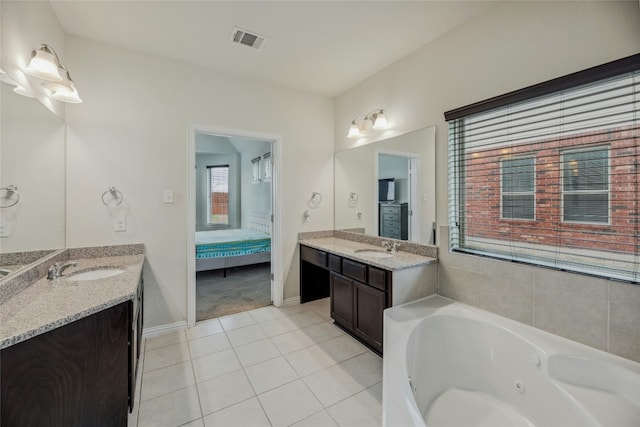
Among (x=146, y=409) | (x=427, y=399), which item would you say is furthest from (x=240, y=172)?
(x=427, y=399)

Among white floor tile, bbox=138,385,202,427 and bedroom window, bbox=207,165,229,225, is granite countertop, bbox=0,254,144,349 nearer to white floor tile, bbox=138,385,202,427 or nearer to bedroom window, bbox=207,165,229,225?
white floor tile, bbox=138,385,202,427

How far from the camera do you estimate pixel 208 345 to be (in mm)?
2418

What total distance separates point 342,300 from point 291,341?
0.60 metres

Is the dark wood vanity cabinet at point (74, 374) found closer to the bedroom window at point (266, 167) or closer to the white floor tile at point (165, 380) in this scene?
the white floor tile at point (165, 380)

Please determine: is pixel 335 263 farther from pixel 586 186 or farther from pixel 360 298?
pixel 586 186

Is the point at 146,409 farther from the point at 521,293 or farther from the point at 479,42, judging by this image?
the point at 479,42

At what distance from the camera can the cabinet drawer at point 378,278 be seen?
2115 millimetres

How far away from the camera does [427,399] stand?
161 centimetres

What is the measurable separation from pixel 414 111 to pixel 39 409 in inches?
119

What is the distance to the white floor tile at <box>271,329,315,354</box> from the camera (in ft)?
7.74

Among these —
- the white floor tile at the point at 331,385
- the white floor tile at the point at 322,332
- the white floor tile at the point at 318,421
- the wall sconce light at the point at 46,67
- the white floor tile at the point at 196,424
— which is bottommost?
the white floor tile at the point at 196,424

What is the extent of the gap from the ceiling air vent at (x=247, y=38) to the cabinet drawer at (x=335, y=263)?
206 cm

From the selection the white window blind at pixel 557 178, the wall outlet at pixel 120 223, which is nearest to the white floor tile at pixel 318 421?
the white window blind at pixel 557 178

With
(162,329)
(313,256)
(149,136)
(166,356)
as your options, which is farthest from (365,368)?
(149,136)
